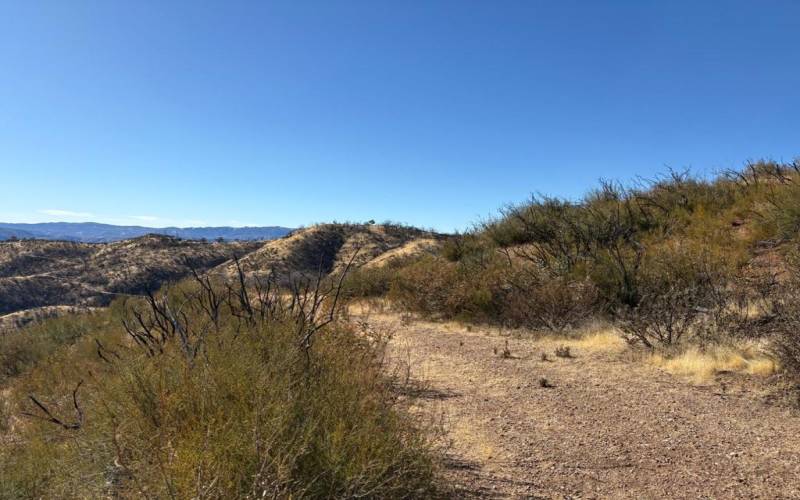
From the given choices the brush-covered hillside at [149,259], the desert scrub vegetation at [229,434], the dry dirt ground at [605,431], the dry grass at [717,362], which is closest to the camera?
the desert scrub vegetation at [229,434]

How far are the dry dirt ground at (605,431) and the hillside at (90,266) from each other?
32.0m

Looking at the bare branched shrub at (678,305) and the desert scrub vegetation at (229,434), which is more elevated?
the bare branched shrub at (678,305)

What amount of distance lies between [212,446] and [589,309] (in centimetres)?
991

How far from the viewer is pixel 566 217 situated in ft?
56.4

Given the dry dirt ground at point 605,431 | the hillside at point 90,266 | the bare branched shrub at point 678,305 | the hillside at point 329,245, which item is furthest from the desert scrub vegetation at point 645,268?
the hillside at point 90,266

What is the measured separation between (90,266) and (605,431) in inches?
1922

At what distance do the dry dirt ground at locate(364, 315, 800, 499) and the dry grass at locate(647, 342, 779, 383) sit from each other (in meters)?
0.23

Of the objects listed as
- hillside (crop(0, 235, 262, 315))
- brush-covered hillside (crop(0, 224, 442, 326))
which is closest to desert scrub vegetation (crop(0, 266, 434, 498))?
brush-covered hillside (crop(0, 224, 442, 326))

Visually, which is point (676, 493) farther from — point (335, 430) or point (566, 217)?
point (566, 217)

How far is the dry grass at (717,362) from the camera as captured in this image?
→ 6984mm

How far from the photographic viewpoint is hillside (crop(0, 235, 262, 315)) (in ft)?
126

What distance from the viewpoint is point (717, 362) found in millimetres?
7465

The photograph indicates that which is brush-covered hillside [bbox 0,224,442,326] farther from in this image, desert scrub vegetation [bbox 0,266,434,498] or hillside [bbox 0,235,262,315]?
desert scrub vegetation [bbox 0,266,434,498]

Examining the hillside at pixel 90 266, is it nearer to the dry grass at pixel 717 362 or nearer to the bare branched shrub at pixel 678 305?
the bare branched shrub at pixel 678 305
